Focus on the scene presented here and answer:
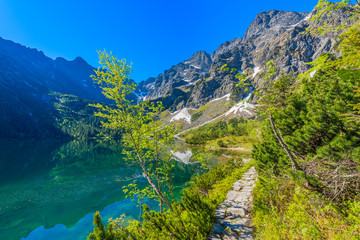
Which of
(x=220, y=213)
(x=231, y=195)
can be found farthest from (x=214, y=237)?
(x=231, y=195)

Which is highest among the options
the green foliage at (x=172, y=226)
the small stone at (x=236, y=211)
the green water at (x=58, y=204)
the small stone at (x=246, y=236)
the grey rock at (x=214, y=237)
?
the green foliage at (x=172, y=226)

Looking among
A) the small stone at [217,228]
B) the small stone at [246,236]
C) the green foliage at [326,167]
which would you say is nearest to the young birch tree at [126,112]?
the small stone at [217,228]

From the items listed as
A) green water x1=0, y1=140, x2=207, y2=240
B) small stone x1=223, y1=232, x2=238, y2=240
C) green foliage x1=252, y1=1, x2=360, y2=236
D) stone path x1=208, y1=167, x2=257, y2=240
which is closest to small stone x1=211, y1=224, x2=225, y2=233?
stone path x1=208, y1=167, x2=257, y2=240

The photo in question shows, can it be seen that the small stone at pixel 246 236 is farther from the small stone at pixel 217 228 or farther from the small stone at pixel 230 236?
the small stone at pixel 217 228

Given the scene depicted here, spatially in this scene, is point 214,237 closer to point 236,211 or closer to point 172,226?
point 172,226

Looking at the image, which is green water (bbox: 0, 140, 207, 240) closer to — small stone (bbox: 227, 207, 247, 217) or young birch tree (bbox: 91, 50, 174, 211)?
young birch tree (bbox: 91, 50, 174, 211)

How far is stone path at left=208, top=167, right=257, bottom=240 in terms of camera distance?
5629 mm

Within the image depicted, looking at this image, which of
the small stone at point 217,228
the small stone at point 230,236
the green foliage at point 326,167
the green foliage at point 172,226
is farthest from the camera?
the small stone at point 217,228

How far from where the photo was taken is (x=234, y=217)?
682 centimetres

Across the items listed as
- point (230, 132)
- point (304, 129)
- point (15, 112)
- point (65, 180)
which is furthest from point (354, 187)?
point (15, 112)

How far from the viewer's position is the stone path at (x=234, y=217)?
5.63 meters

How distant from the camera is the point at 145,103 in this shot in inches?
330

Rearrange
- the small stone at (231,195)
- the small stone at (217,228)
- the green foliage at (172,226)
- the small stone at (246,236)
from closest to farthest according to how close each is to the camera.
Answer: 1. the green foliage at (172,226)
2. the small stone at (246,236)
3. the small stone at (217,228)
4. the small stone at (231,195)

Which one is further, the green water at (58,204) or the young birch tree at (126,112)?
the green water at (58,204)
